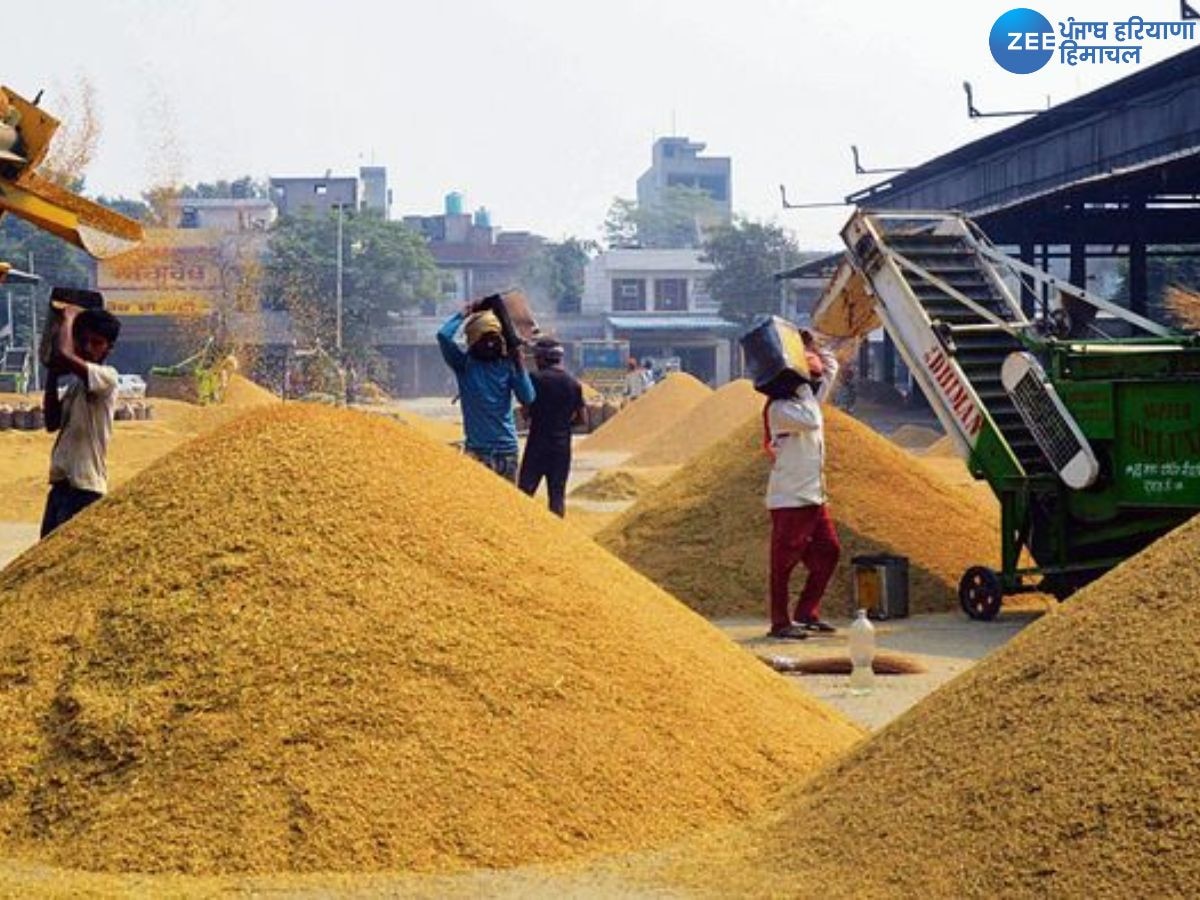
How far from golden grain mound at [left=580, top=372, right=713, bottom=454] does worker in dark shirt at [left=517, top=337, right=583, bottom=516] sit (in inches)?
1043

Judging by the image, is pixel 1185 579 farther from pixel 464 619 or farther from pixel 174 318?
pixel 174 318

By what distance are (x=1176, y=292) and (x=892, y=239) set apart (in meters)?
17.4

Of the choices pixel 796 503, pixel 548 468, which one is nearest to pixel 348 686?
pixel 796 503

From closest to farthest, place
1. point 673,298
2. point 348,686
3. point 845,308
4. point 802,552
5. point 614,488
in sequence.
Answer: point 348,686
point 802,552
point 845,308
point 614,488
point 673,298

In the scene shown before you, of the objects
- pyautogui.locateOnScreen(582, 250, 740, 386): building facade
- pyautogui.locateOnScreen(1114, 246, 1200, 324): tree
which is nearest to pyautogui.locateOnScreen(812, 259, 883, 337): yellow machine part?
pyautogui.locateOnScreen(1114, 246, 1200, 324): tree

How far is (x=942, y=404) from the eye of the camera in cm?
1394

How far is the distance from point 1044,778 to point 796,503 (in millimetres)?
6378

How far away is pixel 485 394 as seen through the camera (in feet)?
41.0

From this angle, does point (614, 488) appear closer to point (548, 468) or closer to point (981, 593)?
point (548, 468)

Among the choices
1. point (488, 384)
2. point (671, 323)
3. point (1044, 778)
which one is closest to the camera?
point (1044, 778)

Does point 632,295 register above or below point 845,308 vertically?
above

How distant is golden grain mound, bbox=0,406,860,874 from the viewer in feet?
21.8

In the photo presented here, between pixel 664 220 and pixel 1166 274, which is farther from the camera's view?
pixel 664 220

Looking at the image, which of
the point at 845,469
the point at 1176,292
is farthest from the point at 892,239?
the point at 1176,292
